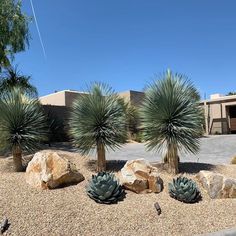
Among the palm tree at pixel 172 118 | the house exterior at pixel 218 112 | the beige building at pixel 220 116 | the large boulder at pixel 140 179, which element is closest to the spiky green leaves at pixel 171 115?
the palm tree at pixel 172 118

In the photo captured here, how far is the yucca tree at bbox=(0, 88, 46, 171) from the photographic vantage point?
8.03m

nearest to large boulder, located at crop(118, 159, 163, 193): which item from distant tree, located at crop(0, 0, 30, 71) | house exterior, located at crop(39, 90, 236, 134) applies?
distant tree, located at crop(0, 0, 30, 71)

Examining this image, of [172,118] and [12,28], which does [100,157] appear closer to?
[172,118]

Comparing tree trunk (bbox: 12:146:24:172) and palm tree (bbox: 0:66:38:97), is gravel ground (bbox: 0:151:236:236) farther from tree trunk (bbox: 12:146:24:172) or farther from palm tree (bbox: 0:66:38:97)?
palm tree (bbox: 0:66:38:97)

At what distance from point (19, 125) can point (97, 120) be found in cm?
186

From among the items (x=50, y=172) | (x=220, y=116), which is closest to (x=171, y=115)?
(x=50, y=172)

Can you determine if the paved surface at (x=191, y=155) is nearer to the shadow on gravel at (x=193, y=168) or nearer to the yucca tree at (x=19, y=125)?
the shadow on gravel at (x=193, y=168)

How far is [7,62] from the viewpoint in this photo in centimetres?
1656

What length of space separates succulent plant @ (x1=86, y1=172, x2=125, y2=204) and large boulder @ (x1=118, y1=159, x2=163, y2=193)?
19.1 inches

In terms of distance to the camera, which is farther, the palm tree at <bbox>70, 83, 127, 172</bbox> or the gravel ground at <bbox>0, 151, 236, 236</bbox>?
the palm tree at <bbox>70, 83, 127, 172</bbox>

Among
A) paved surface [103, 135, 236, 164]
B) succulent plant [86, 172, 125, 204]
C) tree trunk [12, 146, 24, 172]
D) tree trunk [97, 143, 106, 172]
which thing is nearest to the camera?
succulent plant [86, 172, 125, 204]

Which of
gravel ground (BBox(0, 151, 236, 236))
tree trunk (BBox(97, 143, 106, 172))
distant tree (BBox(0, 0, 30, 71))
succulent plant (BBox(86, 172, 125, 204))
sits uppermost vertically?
distant tree (BBox(0, 0, 30, 71))

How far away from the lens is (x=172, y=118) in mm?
8500

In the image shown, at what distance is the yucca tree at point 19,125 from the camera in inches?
316
